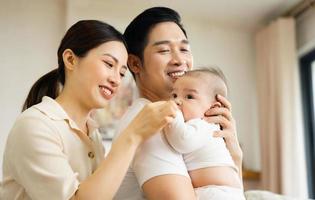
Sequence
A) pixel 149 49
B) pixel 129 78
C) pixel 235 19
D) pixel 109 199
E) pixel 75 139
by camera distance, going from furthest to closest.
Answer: pixel 235 19
pixel 129 78
pixel 149 49
pixel 75 139
pixel 109 199

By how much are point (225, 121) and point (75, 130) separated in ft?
1.58

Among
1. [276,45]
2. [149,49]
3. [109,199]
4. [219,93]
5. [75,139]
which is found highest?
[276,45]

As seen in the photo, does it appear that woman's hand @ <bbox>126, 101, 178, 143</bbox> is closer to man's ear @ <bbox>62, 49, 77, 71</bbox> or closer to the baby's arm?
the baby's arm

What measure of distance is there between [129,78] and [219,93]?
232 centimetres

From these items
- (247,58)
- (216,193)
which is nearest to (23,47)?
(247,58)

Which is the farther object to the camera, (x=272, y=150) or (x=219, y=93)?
(x=272, y=150)

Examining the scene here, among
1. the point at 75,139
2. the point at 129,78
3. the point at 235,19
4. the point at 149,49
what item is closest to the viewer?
the point at 75,139

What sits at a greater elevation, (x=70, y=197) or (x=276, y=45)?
(x=276, y=45)

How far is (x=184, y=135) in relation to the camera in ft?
3.96

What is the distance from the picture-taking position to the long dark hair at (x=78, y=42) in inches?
57.4

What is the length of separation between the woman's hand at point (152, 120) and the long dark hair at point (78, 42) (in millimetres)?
350

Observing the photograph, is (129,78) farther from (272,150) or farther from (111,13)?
(272,150)

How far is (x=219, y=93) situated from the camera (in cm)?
146

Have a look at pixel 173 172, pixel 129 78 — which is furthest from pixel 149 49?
pixel 129 78
